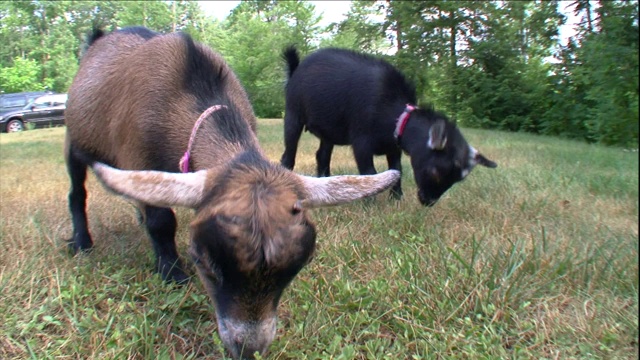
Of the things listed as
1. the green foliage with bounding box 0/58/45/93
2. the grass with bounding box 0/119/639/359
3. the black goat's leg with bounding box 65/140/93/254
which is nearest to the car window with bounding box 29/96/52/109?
the green foliage with bounding box 0/58/45/93

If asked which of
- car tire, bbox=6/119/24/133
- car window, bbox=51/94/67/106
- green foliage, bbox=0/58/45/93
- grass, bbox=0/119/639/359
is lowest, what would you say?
grass, bbox=0/119/639/359

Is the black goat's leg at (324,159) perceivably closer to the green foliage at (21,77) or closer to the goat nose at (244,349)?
the green foliage at (21,77)

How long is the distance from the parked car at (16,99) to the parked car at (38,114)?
5cm

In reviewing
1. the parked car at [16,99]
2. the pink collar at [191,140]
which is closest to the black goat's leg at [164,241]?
the pink collar at [191,140]

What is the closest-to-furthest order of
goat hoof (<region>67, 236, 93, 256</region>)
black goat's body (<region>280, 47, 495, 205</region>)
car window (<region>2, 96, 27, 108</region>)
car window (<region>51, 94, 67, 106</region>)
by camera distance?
→ goat hoof (<region>67, 236, 93, 256</region>), car window (<region>51, 94, 67, 106</region>), car window (<region>2, 96, 27, 108</region>), black goat's body (<region>280, 47, 495, 205</region>)

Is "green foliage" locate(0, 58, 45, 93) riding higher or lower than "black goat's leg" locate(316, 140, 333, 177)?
higher

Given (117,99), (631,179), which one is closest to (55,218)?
(117,99)

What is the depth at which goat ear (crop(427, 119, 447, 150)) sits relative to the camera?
17.0 feet

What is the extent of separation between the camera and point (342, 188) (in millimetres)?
2789

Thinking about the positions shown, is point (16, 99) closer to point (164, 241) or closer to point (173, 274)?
point (164, 241)

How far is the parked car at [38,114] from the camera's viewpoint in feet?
16.3

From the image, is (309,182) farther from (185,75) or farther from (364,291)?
(185,75)

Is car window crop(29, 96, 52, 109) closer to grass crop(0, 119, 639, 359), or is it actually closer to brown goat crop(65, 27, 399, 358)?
brown goat crop(65, 27, 399, 358)

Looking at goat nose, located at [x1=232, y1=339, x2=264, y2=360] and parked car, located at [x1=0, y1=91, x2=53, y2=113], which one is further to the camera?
parked car, located at [x1=0, y1=91, x2=53, y2=113]
